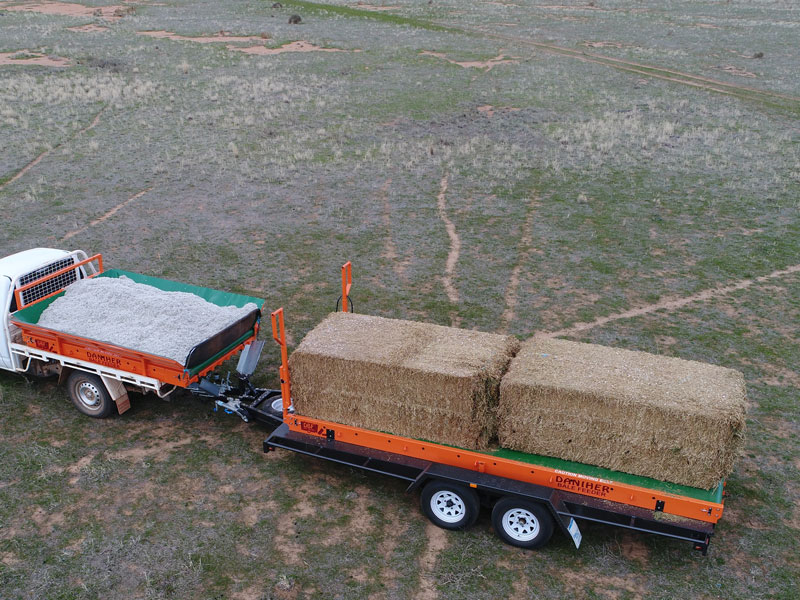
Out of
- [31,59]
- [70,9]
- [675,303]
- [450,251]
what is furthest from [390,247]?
[70,9]

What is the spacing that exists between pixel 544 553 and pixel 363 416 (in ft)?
9.69

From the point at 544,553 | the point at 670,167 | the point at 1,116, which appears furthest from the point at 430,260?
the point at 1,116

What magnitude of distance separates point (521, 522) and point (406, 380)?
2336 mm

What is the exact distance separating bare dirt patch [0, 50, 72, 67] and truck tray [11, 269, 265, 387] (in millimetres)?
33499

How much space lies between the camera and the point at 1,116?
29.9m

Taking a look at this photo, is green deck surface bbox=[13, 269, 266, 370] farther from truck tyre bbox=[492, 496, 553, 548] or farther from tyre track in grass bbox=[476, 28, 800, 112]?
tyre track in grass bbox=[476, 28, 800, 112]

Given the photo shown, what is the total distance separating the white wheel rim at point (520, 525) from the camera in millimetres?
8695

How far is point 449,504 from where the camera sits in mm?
9141

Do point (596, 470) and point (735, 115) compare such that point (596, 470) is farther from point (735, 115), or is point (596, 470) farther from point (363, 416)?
point (735, 115)

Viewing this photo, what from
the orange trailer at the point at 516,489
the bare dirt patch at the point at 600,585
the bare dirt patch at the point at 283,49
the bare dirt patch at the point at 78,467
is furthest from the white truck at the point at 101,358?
the bare dirt patch at the point at 283,49

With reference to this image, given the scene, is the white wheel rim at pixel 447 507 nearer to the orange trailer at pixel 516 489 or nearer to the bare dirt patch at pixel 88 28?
the orange trailer at pixel 516 489

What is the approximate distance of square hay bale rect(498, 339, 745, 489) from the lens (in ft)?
26.5

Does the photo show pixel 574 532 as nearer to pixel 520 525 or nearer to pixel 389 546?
pixel 520 525

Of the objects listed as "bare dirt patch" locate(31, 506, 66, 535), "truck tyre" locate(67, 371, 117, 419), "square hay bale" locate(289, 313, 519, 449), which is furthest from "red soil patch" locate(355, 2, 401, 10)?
"bare dirt patch" locate(31, 506, 66, 535)
